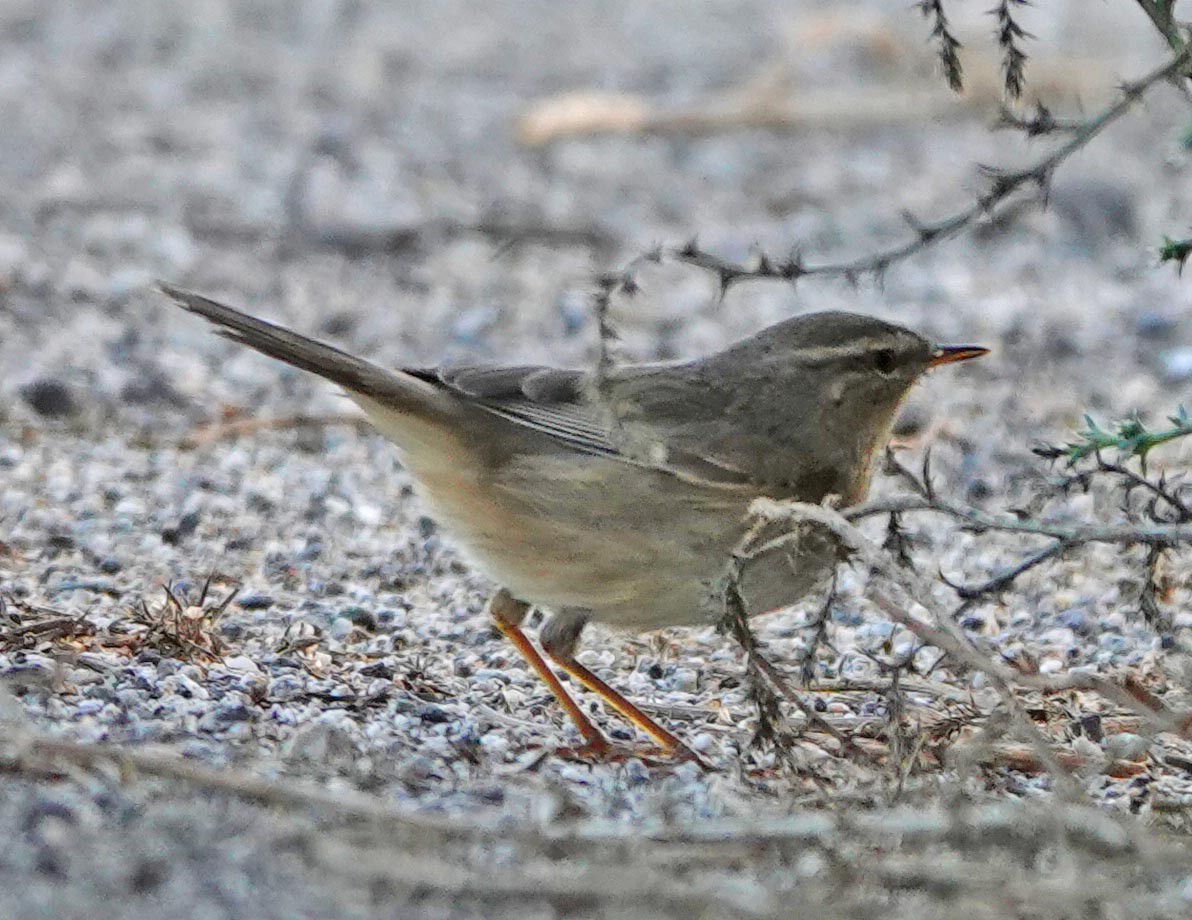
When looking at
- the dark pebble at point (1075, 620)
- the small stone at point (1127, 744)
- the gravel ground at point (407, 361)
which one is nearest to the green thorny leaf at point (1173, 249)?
the gravel ground at point (407, 361)

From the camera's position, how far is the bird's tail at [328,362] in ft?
19.1

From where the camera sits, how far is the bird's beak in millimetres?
6211

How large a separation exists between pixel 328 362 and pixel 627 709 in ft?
4.38

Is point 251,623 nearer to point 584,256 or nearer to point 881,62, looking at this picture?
point 584,256

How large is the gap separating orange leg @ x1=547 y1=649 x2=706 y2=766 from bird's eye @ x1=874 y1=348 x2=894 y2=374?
1291mm

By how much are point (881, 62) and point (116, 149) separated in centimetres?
565

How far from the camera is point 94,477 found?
7609 millimetres

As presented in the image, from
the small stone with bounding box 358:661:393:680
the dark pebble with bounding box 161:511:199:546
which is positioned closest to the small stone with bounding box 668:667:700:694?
the small stone with bounding box 358:661:393:680

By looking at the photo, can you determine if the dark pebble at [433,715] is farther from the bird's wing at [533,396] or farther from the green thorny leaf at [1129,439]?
the green thorny leaf at [1129,439]

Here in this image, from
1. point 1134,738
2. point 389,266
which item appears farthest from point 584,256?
point 1134,738

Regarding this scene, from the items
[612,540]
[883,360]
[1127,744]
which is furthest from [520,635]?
[1127,744]

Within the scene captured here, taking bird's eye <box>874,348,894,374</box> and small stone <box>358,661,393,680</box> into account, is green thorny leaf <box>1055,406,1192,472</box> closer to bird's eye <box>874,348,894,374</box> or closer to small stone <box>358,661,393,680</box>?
bird's eye <box>874,348,894,374</box>

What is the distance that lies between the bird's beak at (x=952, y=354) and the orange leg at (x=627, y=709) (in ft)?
4.71

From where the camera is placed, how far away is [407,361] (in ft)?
31.0
